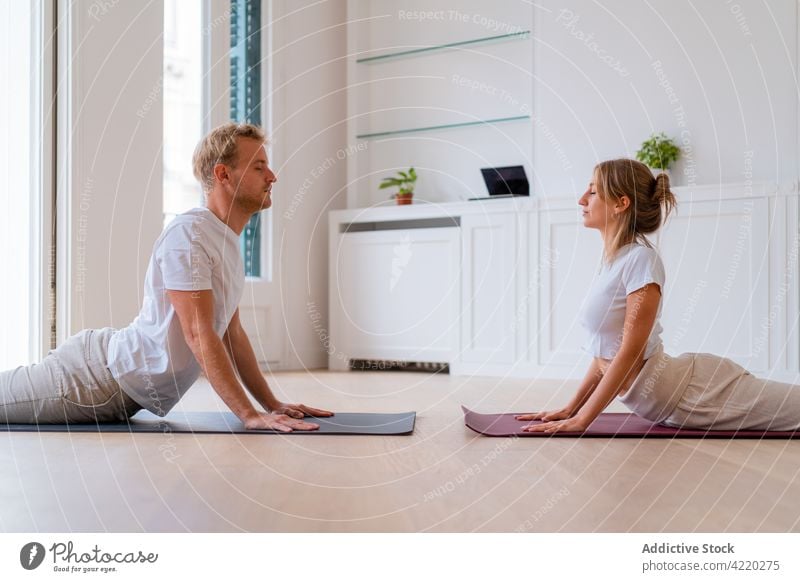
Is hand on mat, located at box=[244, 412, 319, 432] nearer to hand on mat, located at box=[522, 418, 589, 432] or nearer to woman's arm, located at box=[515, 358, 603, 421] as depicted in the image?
hand on mat, located at box=[522, 418, 589, 432]

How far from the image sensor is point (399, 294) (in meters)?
5.00

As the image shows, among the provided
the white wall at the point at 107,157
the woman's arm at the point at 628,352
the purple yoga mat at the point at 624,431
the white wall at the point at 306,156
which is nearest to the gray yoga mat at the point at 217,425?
the purple yoga mat at the point at 624,431

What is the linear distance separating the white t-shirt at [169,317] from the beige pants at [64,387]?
0.05 m

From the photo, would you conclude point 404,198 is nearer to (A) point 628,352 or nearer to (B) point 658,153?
(B) point 658,153

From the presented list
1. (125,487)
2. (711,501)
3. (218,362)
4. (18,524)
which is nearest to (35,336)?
(218,362)

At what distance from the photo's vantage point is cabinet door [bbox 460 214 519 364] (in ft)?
15.0

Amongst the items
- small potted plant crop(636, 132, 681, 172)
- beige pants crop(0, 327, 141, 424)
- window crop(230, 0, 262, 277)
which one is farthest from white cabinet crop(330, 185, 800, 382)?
beige pants crop(0, 327, 141, 424)

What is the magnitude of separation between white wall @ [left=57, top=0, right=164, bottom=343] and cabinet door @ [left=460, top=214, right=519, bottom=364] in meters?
1.77

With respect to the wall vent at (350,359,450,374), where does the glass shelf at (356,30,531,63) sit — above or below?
above

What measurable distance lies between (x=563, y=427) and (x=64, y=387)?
139 centimetres

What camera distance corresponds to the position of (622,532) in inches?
46.8

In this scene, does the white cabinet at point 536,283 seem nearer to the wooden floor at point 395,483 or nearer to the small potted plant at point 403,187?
the small potted plant at point 403,187

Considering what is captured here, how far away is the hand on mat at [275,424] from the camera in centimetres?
210

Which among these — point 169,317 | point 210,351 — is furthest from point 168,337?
point 210,351
